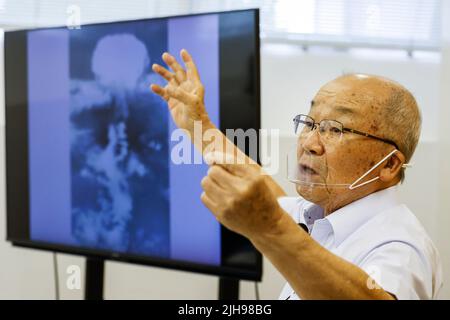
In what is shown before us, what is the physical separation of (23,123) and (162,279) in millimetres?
835

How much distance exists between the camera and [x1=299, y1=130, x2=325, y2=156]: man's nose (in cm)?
118

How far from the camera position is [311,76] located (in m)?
2.25

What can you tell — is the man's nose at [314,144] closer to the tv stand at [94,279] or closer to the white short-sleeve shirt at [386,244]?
the white short-sleeve shirt at [386,244]

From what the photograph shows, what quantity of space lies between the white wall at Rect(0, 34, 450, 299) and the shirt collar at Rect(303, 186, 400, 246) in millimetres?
1015

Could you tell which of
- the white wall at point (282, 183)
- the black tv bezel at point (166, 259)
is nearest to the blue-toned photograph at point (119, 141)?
the black tv bezel at point (166, 259)

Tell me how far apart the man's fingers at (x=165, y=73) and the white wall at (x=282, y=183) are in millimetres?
890

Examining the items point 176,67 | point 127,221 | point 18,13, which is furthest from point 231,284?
point 18,13

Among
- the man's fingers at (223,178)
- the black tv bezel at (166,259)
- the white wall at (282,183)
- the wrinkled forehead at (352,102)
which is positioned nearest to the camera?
the man's fingers at (223,178)

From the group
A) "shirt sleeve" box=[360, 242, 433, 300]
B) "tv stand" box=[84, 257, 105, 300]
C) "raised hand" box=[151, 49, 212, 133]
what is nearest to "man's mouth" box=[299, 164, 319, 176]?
"shirt sleeve" box=[360, 242, 433, 300]

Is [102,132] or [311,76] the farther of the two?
[311,76]

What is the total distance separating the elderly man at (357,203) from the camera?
898 millimetres

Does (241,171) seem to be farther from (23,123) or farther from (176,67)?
(23,123)

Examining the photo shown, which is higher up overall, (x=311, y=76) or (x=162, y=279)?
(x=311, y=76)

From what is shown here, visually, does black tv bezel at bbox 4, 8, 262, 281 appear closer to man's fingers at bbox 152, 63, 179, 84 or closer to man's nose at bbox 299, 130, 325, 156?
man's fingers at bbox 152, 63, 179, 84
